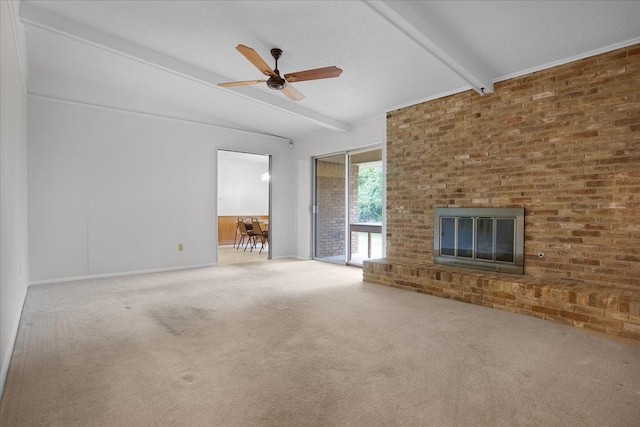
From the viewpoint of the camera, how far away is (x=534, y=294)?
3189 millimetres

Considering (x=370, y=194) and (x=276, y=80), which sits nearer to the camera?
(x=276, y=80)

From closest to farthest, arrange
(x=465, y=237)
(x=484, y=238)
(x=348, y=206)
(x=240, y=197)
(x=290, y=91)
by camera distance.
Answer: (x=290, y=91), (x=484, y=238), (x=465, y=237), (x=348, y=206), (x=240, y=197)

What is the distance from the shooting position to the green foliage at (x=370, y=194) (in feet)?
19.3

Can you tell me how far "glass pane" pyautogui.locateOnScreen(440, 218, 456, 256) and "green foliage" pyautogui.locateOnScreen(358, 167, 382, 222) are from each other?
152cm

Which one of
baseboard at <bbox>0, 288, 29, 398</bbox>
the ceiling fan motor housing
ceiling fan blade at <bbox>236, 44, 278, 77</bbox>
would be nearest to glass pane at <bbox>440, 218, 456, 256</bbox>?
the ceiling fan motor housing

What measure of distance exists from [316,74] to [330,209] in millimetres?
3637

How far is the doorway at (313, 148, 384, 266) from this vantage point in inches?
237

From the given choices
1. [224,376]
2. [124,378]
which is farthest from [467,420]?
[124,378]

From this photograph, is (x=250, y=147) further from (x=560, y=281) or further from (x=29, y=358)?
(x=560, y=281)

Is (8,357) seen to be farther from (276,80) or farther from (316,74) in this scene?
(316,74)

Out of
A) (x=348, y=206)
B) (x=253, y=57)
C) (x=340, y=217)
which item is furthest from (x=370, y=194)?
(x=253, y=57)

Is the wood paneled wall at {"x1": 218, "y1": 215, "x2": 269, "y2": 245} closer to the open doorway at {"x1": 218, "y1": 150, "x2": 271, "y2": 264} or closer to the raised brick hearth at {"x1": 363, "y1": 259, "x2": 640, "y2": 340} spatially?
the open doorway at {"x1": 218, "y1": 150, "x2": 271, "y2": 264}

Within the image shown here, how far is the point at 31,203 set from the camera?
4418 mm

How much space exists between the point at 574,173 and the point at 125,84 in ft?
18.1
